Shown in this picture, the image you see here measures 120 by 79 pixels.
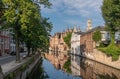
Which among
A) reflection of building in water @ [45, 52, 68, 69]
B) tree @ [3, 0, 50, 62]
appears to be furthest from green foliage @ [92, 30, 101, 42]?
tree @ [3, 0, 50, 62]

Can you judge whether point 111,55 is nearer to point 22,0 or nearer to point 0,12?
point 22,0

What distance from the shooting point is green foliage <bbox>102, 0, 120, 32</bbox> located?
5503 cm

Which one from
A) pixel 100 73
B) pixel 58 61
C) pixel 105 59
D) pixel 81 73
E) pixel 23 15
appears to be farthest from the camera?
pixel 58 61

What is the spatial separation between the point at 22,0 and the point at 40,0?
18.8 ft

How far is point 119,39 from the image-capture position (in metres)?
79.7

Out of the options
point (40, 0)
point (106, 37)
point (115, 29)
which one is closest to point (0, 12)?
point (40, 0)

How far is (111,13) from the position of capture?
57.2 metres

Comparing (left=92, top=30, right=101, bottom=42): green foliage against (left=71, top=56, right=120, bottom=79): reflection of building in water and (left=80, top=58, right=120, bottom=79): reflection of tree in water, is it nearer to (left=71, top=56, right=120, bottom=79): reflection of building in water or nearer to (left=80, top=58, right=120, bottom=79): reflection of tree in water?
(left=71, top=56, right=120, bottom=79): reflection of building in water

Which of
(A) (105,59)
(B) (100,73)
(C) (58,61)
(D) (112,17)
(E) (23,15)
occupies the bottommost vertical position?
(B) (100,73)

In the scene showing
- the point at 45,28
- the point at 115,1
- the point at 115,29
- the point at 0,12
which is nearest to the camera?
the point at 0,12

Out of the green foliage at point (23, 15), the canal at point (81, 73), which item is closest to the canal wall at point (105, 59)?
the canal at point (81, 73)

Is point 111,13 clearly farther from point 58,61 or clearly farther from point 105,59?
point 58,61

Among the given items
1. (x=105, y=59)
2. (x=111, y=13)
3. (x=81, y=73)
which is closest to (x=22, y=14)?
(x=81, y=73)

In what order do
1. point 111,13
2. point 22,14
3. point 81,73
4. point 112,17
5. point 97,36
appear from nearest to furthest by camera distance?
point 22,14 → point 81,73 → point 111,13 → point 112,17 → point 97,36
